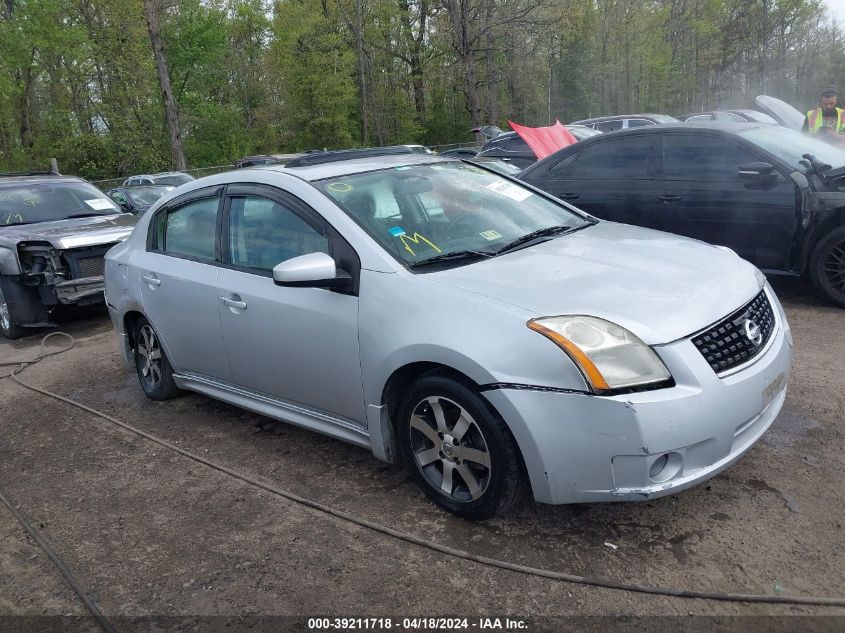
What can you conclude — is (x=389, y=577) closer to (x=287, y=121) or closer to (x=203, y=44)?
(x=203, y=44)

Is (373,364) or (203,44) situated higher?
(203,44)

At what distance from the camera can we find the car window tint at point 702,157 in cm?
625

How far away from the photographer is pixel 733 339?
298cm

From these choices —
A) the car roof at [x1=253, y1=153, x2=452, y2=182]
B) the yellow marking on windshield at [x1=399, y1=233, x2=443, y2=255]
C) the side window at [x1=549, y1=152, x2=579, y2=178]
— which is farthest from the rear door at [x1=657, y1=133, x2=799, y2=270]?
the yellow marking on windshield at [x1=399, y1=233, x2=443, y2=255]

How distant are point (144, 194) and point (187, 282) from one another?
1483 cm

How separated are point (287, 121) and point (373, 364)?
138 ft

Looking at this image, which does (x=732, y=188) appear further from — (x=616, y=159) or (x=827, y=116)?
(x=827, y=116)

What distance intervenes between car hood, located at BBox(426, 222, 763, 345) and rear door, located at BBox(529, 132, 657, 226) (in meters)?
3.10

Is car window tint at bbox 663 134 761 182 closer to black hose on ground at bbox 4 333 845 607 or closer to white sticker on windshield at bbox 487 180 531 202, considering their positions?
white sticker on windshield at bbox 487 180 531 202

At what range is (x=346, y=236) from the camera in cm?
353

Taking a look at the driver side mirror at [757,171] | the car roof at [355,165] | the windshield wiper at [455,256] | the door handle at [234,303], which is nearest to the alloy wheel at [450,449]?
the windshield wiper at [455,256]

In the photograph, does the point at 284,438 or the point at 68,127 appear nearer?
the point at 284,438

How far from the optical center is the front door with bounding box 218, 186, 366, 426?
3.50m

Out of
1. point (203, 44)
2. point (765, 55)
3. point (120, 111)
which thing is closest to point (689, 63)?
point (765, 55)
